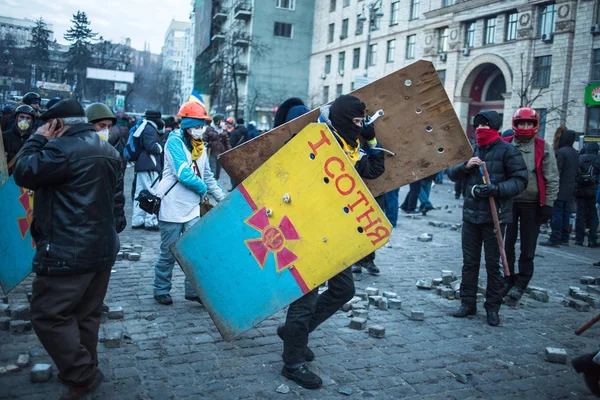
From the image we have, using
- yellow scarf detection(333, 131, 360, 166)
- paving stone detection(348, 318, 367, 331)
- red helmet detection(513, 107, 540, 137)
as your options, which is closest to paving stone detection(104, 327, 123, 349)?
paving stone detection(348, 318, 367, 331)

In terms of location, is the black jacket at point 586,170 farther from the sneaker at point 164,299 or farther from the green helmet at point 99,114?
the green helmet at point 99,114

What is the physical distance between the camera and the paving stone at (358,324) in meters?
5.05

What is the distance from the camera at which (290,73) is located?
183 ft

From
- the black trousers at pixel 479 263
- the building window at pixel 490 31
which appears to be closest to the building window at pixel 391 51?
the building window at pixel 490 31

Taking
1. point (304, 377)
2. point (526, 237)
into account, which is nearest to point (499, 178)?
point (526, 237)

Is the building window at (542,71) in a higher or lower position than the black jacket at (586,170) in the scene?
higher

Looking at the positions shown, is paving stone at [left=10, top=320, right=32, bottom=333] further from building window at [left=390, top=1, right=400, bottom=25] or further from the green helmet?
building window at [left=390, top=1, right=400, bottom=25]

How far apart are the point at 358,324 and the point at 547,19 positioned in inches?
1175

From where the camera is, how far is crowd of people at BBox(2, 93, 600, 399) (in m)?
3.34

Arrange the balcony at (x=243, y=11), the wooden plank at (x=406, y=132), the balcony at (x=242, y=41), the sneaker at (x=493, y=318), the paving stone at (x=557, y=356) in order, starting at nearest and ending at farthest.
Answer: the wooden plank at (x=406, y=132)
the paving stone at (x=557, y=356)
the sneaker at (x=493, y=318)
the balcony at (x=242, y=41)
the balcony at (x=243, y=11)

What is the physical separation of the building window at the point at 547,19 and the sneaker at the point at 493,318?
91.2 feet

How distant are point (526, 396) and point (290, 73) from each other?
53.9 metres

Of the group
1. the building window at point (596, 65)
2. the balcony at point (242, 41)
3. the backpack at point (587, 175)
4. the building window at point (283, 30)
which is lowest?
the backpack at point (587, 175)

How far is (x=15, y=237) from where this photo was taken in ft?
16.5
